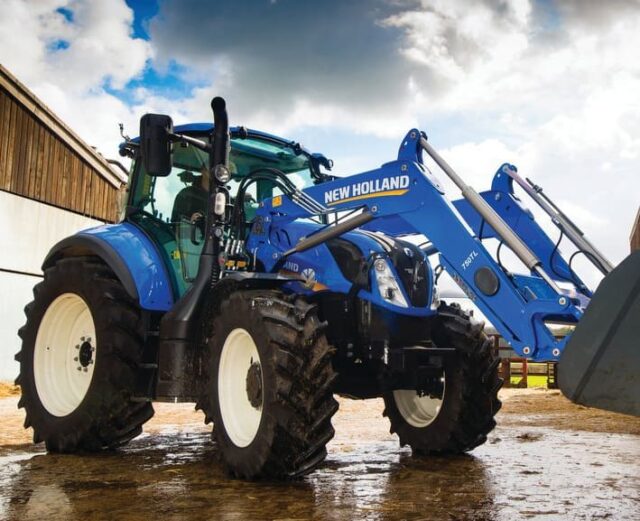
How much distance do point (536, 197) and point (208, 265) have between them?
2440 mm

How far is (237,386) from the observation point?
16.9 feet

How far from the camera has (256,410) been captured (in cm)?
499

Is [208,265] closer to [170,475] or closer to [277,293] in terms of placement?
[277,293]

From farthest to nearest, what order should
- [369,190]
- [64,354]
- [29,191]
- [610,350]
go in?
1. [29,191]
2. [64,354]
3. [369,190]
4. [610,350]

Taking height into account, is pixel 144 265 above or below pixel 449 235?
below

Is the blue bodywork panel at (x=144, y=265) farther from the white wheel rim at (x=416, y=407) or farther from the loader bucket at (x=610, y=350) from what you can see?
the loader bucket at (x=610, y=350)

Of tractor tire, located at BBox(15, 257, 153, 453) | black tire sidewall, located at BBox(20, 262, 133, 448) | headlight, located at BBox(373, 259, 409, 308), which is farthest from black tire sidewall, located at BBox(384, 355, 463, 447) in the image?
black tire sidewall, located at BBox(20, 262, 133, 448)

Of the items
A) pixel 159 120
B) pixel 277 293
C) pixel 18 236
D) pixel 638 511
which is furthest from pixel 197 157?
pixel 18 236

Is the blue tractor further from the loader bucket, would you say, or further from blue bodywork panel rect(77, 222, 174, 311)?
the loader bucket

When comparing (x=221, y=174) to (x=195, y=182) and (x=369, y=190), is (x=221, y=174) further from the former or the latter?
(x=369, y=190)

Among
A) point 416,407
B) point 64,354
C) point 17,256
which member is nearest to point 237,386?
point 416,407

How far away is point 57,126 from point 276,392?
14.1m

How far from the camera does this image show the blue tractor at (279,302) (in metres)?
4.64

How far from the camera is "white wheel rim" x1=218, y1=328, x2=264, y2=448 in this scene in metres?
5.02
